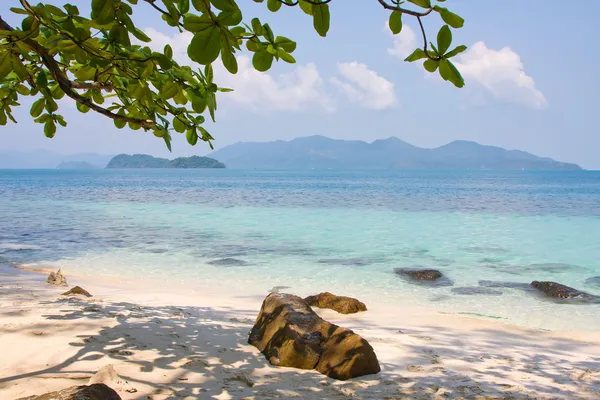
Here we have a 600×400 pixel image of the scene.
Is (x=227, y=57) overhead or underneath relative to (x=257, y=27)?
underneath

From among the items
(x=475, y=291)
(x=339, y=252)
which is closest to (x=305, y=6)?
(x=475, y=291)

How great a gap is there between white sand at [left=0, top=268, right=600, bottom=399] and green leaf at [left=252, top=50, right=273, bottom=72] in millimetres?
2832

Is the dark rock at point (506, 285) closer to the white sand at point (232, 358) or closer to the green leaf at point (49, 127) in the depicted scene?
the white sand at point (232, 358)

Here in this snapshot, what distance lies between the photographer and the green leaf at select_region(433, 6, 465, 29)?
5.08 ft

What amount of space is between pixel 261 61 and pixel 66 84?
1900 millimetres

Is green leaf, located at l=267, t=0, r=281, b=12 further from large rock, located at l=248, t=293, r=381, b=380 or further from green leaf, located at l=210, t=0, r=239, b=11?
large rock, located at l=248, t=293, r=381, b=380

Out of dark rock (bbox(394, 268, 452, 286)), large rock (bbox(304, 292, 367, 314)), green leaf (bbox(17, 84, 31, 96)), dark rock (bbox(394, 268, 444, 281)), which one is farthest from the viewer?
dark rock (bbox(394, 268, 444, 281))

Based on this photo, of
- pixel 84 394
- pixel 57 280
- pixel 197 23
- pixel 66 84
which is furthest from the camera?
pixel 57 280

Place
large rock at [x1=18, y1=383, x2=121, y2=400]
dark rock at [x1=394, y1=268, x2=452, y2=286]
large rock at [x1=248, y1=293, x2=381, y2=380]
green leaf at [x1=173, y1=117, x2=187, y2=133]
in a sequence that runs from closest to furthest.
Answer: large rock at [x1=18, y1=383, x2=121, y2=400], green leaf at [x1=173, y1=117, x2=187, y2=133], large rock at [x1=248, y1=293, x2=381, y2=380], dark rock at [x1=394, y1=268, x2=452, y2=286]

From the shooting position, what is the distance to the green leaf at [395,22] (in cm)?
168

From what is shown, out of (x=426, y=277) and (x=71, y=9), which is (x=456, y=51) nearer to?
(x=71, y=9)

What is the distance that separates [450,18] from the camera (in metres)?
1.56

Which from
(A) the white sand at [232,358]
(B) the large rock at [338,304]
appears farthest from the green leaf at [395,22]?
(B) the large rock at [338,304]

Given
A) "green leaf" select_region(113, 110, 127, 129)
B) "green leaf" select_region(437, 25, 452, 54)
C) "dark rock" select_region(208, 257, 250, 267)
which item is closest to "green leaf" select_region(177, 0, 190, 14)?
"green leaf" select_region(437, 25, 452, 54)
